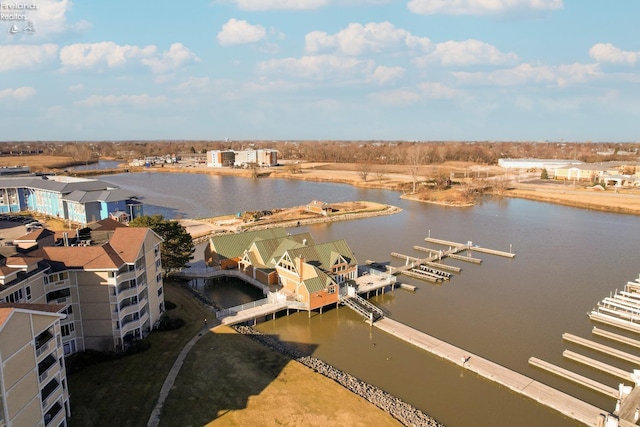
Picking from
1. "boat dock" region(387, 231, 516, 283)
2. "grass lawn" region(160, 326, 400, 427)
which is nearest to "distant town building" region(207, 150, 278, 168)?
"boat dock" region(387, 231, 516, 283)

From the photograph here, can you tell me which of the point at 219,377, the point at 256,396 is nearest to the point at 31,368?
the point at 219,377

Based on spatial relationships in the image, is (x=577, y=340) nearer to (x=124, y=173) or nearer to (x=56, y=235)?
(x=56, y=235)

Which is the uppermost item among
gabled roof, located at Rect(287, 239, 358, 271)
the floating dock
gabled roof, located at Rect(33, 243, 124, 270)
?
gabled roof, located at Rect(33, 243, 124, 270)

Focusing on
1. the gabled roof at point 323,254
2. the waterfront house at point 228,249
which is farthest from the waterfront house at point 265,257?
the gabled roof at point 323,254

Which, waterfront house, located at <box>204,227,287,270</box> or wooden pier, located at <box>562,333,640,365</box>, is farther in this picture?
waterfront house, located at <box>204,227,287,270</box>

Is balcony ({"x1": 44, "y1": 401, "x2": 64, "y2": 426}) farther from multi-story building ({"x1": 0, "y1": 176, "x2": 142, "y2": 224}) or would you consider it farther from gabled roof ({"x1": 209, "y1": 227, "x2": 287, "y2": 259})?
multi-story building ({"x1": 0, "y1": 176, "x2": 142, "y2": 224})

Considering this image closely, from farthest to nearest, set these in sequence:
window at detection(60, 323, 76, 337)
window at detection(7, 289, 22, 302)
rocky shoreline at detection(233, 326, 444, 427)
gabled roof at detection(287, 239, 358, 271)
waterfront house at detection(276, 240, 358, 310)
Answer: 1. gabled roof at detection(287, 239, 358, 271)
2. waterfront house at detection(276, 240, 358, 310)
3. window at detection(60, 323, 76, 337)
4. rocky shoreline at detection(233, 326, 444, 427)
5. window at detection(7, 289, 22, 302)
